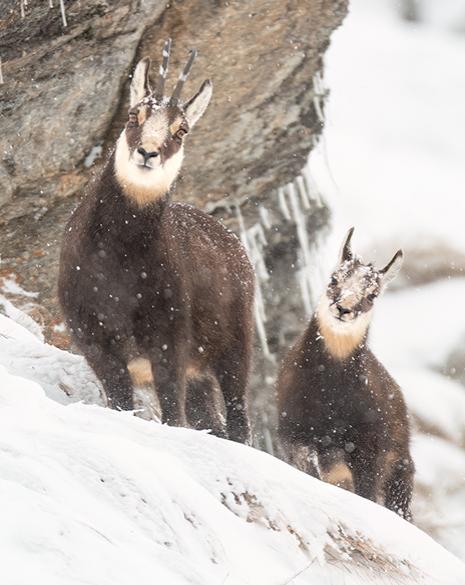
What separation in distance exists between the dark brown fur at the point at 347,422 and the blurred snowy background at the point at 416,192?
6.10 meters

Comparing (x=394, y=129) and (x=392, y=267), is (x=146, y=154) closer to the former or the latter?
(x=392, y=267)

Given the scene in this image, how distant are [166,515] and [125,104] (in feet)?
25.8

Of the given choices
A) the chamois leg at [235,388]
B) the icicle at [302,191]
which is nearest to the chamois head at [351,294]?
the chamois leg at [235,388]

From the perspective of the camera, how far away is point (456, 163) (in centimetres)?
2455

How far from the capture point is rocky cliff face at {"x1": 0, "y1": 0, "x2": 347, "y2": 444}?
1013 cm

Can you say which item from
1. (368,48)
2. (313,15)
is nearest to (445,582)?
(313,15)

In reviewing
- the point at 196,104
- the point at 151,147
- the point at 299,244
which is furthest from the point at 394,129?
the point at 151,147

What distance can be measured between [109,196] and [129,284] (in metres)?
0.57

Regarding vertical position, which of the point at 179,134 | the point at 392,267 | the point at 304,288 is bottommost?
the point at 304,288

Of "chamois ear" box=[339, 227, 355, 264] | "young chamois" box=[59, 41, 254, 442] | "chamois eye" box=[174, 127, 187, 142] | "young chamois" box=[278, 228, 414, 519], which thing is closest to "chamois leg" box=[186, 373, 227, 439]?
"young chamois" box=[278, 228, 414, 519]

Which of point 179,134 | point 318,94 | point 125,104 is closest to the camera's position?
point 179,134

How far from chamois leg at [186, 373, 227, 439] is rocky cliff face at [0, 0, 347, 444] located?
3.82m

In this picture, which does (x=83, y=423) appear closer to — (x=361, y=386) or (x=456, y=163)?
(x=361, y=386)

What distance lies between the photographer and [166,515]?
137 inches
